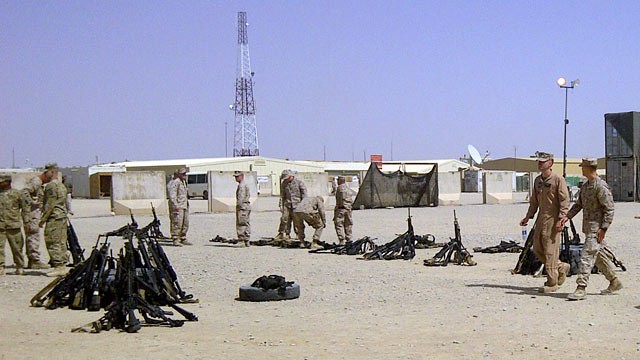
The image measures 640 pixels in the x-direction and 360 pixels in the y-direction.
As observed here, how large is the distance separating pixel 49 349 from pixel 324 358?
2587 millimetres

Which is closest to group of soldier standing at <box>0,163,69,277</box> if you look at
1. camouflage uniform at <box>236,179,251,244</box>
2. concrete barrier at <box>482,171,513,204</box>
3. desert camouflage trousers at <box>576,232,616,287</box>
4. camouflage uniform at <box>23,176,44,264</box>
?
camouflage uniform at <box>23,176,44,264</box>

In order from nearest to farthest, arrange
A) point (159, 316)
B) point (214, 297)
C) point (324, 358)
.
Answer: point (324, 358) → point (159, 316) → point (214, 297)

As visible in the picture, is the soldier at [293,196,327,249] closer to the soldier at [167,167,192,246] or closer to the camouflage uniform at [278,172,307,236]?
the camouflage uniform at [278,172,307,236]

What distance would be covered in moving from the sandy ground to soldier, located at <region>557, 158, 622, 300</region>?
0.85 ft

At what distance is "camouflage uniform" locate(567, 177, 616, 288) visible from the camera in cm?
1026

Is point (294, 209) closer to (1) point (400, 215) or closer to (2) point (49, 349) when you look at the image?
(2) point (49, 349)

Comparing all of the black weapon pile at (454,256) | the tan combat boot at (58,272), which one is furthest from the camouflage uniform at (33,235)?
the black weapon pile at (454,256)

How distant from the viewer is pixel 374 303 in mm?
10141

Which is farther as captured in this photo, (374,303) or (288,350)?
(374,303)

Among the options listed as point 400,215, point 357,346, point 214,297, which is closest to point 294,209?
point 214,297

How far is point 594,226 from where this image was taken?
34.0 feet

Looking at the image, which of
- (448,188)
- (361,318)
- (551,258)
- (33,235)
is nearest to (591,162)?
(551,258)

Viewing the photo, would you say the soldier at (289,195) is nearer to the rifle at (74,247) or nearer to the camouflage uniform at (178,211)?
the camouflage uniform at (178,211)

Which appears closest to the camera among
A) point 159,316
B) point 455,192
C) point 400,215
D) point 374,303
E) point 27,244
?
point 159,316
